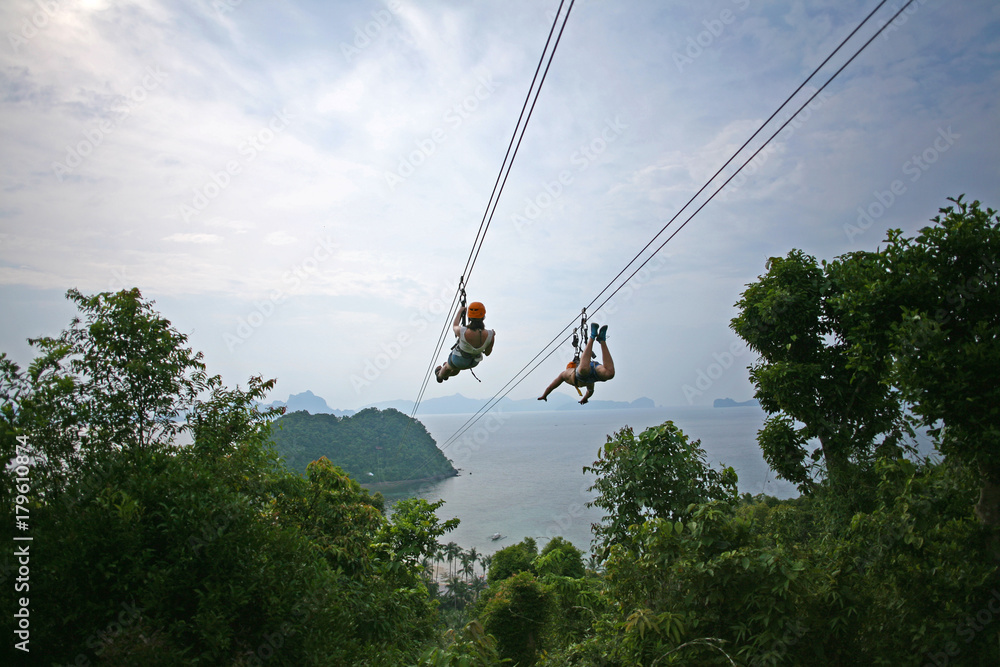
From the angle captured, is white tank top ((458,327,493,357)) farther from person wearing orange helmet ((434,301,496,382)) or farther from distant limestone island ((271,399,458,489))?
distant limestone island ((271,399,458,489))

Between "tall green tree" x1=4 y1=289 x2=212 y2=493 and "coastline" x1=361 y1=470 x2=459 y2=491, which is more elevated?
"coastline" x1=361 y1=470 x2=459 y2=491

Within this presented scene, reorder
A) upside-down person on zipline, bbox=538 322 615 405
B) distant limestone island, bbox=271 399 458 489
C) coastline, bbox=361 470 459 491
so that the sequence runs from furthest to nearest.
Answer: coastline, bbox=361 470 459 491
distant limestone island, bbox=271 399 458 489
upside-down person on zipline, bbox=538 322 615 405

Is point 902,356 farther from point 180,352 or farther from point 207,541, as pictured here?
point 180,352

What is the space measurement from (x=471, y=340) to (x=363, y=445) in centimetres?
6040

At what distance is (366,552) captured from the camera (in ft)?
19.3

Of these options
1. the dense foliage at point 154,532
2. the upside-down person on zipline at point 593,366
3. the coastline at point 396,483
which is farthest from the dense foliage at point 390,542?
the coastline at point 396,483

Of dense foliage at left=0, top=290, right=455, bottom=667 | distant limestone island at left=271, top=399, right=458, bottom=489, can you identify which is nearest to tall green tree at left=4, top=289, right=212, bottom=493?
dense foliage at left=0, top=290, right=455, bottom=667

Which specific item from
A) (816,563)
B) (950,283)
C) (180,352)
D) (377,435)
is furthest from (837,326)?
(377,435)

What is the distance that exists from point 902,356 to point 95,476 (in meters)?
6.78

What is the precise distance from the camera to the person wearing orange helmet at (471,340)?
19.6 feet

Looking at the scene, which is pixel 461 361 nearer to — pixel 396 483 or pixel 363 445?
pixel 363 445

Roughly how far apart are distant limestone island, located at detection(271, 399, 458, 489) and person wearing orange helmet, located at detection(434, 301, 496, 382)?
4263cm

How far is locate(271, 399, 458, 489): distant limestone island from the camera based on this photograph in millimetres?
53709

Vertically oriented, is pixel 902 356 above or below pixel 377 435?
below
